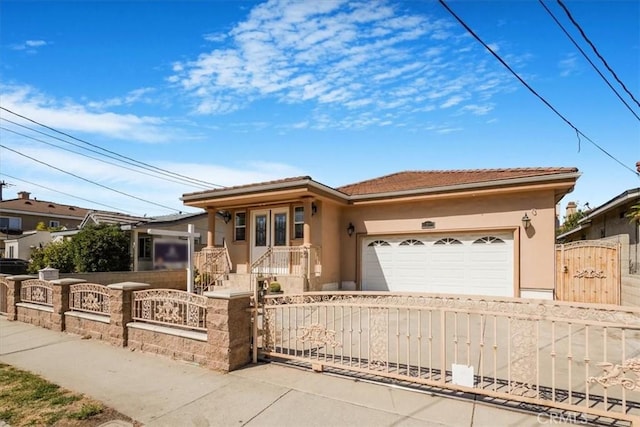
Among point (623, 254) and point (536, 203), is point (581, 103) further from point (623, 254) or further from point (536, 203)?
point (623, 254)

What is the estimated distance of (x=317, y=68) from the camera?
8227mm

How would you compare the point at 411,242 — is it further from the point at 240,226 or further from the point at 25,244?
the point at 25,244

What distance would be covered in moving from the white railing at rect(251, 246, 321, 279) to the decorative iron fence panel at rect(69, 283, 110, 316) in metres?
5.34

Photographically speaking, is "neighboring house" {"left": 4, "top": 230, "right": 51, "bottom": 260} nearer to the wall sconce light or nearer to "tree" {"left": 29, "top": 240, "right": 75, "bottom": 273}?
"tree" {"left": 29, "top": 240, "right": 75, "bottom": 273}

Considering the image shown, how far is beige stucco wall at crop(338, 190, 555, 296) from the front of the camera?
9.88 meters

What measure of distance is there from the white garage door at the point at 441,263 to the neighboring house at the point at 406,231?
3cm

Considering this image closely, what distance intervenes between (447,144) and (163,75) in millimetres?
10195

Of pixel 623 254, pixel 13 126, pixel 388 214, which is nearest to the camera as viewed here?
pixel 623 254

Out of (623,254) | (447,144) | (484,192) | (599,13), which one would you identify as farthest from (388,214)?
(599,13)

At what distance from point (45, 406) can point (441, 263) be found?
10087mm

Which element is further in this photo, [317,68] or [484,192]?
[484,192]

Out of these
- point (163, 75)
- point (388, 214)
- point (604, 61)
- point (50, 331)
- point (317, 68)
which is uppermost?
point (163, 75)

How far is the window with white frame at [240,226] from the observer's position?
1381 centimetres

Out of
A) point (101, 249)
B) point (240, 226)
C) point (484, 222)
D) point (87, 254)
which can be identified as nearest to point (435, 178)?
point (484, 222)
